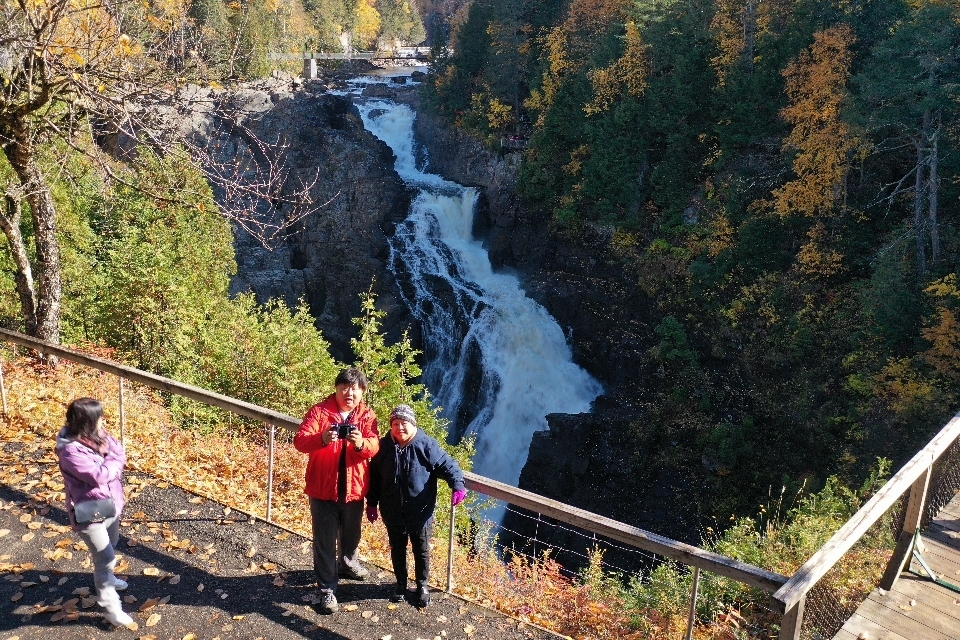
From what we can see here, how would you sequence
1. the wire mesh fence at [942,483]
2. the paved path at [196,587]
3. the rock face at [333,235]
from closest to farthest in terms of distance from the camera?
the paved path at [196,587], the wire mesh fence at [942,483], the rock face at [333,235]

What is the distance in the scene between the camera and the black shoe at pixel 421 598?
5191 mm

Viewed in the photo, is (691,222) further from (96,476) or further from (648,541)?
(96,476)

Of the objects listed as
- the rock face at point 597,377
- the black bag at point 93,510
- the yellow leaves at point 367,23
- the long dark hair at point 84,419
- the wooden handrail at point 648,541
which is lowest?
the rock face at point 597,377

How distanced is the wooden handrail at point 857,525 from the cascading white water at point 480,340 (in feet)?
51.7

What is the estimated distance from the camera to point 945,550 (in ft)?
20.8

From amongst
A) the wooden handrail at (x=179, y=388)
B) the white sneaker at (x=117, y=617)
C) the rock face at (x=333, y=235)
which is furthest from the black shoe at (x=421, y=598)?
the rock face at (x=333, y=235)

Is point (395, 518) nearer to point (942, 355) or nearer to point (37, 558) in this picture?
point (37, 558)

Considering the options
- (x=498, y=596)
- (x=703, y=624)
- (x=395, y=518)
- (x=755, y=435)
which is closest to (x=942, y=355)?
(x=755, y=435)

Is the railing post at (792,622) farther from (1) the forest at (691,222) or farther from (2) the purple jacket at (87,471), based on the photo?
(2) the purple jacket at (87,471)

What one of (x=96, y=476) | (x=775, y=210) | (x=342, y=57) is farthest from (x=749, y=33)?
(x=342, y=57)

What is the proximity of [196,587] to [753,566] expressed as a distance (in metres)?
4.27

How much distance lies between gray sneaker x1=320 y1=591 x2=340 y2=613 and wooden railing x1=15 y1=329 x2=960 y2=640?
93 centimetres

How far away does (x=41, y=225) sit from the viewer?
9.29m

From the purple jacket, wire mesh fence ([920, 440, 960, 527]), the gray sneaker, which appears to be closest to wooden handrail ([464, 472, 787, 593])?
the gray sneaker
